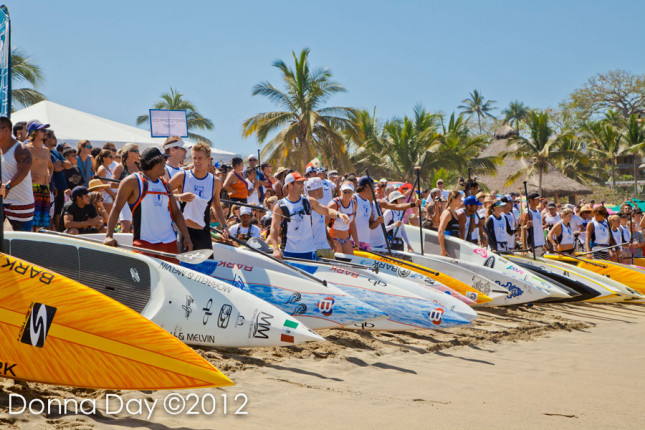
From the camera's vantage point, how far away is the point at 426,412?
17.2 feet

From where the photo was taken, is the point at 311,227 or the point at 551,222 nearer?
the point at 311,227

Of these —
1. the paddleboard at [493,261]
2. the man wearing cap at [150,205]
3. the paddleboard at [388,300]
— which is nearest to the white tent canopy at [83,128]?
the paddleboard at [493,261]

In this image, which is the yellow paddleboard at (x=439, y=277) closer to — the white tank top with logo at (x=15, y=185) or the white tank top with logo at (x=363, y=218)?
the white tank top with logo at (x=363, y=218)

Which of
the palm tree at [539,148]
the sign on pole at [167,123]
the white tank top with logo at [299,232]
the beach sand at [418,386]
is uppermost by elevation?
the palm tree at [539,148]

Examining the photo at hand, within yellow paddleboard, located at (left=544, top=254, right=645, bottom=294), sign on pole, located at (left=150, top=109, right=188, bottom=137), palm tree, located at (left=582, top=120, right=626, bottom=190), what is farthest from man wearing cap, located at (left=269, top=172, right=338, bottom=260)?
palm tree, located at (left=582, top=120, right=626, bottom=190)

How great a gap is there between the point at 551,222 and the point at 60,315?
14406 millimetres

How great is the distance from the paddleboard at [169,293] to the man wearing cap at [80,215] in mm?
2738

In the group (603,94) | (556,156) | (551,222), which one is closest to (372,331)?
(551,222)

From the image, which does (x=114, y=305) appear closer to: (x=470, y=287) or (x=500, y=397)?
(x=500, y=397)

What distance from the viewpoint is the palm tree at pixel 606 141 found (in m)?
47.6

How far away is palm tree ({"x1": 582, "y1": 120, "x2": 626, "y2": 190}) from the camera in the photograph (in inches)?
1873

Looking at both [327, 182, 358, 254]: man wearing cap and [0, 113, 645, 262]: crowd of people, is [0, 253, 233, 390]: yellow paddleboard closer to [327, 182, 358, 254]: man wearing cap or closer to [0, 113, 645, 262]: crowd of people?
[0, 113, 645, 262]: crowd of people

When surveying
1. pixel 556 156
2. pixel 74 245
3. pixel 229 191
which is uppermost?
pixel 556 156

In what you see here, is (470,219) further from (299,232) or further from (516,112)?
(516,112)
